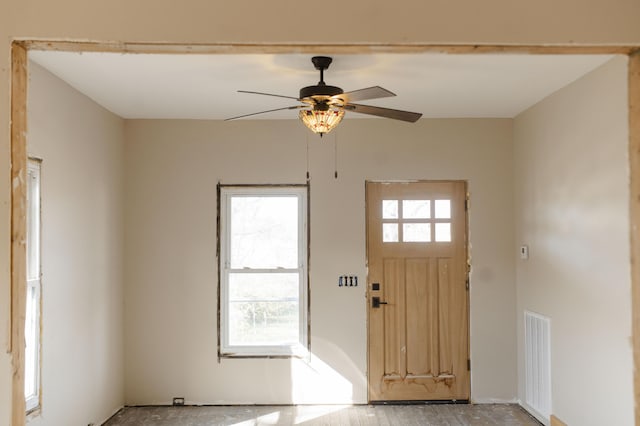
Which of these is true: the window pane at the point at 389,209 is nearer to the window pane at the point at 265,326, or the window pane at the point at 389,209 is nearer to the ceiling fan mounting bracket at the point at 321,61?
the window pane at the point at 265,326

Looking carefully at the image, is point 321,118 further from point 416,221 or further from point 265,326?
point 265,326

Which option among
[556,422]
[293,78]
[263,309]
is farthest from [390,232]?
[556,422]

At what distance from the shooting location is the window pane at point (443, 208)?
5469 millimetres

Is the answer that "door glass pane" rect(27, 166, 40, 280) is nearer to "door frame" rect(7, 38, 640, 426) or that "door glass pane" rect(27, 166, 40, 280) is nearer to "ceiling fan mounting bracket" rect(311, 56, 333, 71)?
"door frame" rect(7, 38, 640, 426)

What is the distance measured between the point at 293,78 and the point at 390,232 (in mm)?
1984

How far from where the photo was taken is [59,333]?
4059 mm

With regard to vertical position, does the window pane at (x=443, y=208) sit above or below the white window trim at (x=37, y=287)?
above

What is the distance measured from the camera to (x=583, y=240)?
4.05 meters

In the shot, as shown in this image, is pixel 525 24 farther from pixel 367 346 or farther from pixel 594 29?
pixel 367 346

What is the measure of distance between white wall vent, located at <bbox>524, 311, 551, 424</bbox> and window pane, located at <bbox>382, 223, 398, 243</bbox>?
1.37 m

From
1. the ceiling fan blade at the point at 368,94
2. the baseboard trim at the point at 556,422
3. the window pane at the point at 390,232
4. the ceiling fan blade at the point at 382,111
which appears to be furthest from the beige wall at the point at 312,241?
the ceiling fan blade at the point at 368,94

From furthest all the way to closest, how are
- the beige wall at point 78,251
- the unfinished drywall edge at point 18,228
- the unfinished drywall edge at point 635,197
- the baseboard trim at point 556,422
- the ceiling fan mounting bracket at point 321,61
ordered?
the baseboard trim at point 556,422
the beige wall at point 78,251
the ceiling fan mounting bracket at point 321,61
the unfinished drywall edge at point 635,197
the unfinished drywall edge at point 18,228

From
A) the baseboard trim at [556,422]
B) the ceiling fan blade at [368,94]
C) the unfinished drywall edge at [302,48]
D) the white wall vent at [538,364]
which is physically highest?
the ceiling fan blade at [368,94]

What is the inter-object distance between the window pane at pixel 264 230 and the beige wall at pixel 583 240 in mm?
2187
